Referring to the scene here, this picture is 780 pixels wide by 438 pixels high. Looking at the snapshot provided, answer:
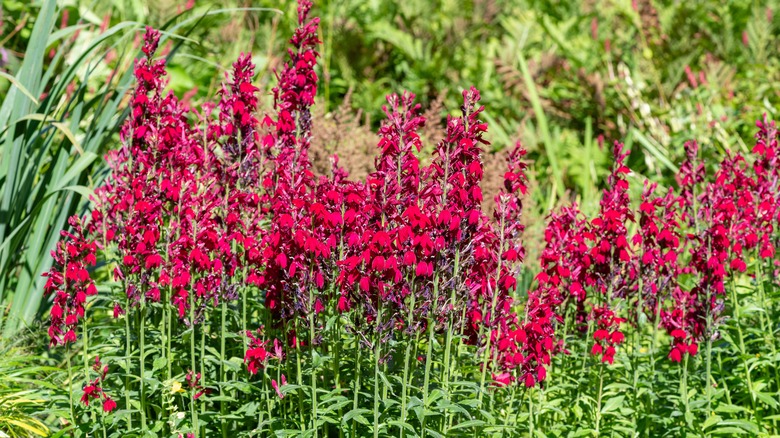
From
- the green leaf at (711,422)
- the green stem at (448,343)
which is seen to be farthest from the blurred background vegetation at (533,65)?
the green stem at (448,343)

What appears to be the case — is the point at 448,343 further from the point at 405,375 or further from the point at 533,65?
the point at 533,65

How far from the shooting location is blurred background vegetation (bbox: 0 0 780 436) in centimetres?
752

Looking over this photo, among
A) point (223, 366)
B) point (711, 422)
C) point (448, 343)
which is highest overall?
point (448, 343)

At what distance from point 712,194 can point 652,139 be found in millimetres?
4302

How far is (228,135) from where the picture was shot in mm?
3477

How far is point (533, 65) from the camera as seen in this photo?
9195 millimetres

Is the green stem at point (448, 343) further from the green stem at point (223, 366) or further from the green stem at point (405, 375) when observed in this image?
the green stem at point (223, 366)

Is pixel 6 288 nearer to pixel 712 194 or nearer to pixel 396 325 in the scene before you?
pixel 396 325

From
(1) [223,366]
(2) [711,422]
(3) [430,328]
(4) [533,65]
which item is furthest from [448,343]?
(4) [533,65]

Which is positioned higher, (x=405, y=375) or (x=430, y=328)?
(x=430, y=328)

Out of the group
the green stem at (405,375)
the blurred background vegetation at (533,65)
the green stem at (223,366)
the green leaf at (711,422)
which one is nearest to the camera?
the green stem at (405,375)

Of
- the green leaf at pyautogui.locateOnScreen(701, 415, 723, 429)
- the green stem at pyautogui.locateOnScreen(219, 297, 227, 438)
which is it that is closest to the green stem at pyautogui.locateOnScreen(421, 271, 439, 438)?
the green stem at pyautogui.locateOnScreen(219, 297, 227, 438)

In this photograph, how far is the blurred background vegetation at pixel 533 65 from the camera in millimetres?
7520

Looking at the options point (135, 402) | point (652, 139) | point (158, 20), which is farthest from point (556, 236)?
point (158, 20)
